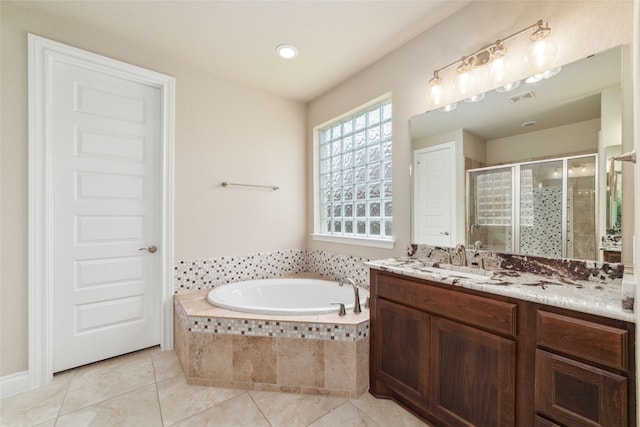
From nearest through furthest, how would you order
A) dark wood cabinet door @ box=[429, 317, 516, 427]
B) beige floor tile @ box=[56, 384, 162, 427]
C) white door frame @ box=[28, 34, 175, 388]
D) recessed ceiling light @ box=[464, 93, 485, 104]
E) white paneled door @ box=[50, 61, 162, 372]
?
1. dark wood cabinet door @ box=[429, 317, 516, 427]
2. beige floor tile @ box=[56, 384, 162, 427]
3. recessed ceiling light @ box=[464, 93, 485, 104]
4. white door frame @ box=[28, 34, 175, 388]
5. white paneled door @ box=[50, 61, 162, 372]

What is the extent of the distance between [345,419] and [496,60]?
7.58ft

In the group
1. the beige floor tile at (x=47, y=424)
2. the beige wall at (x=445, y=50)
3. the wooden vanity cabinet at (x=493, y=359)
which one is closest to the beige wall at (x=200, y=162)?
the beige floor tile at (x=47, y=424)

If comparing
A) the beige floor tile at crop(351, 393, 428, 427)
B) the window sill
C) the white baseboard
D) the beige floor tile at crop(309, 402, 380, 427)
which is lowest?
the beige floor tile at crop(309, 402, 380, 427)

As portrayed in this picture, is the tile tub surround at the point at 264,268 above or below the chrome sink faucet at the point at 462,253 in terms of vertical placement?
below

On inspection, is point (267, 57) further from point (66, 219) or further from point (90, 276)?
point (90, 276)

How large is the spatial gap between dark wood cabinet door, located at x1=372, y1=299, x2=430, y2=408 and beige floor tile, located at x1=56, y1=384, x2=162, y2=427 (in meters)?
1.33

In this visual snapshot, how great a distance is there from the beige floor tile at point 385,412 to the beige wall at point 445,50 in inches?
40.5

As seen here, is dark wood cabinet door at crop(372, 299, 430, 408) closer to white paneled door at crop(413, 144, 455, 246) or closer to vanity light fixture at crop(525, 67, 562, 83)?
white paneled door at crop(413, 144, 455, 246)

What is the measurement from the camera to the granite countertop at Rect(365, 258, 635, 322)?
92 cm

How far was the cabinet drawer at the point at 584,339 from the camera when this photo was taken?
2.87ft

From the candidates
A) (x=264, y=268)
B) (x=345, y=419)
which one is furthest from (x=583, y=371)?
(x=264, y=268)

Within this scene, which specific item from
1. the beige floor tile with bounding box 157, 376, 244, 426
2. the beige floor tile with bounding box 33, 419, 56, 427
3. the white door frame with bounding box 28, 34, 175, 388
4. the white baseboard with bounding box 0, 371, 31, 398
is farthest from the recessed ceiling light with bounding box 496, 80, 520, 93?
the white baseboard with bounding box 0, 371, 31, 398

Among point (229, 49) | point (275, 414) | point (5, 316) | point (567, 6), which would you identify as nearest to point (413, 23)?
point (567, 6)

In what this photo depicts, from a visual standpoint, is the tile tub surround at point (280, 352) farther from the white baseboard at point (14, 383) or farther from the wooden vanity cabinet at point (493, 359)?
the white baseboard at point (14, 383)
